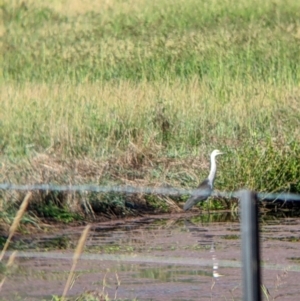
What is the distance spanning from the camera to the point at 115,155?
1052 centimetres

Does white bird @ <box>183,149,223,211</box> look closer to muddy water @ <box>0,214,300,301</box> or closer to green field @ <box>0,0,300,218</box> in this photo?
muddy water @ <box>0,214,300,301</box>

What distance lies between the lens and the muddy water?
6.63 meters

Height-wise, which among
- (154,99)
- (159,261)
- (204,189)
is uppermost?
(154,99)

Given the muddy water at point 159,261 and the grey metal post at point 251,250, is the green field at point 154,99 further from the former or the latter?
the grey metal post at point 251,250

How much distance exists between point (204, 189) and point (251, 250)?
6.01 meters

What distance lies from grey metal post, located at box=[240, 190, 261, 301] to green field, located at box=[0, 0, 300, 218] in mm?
5848

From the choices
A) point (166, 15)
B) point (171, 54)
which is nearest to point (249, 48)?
point (171, 54)

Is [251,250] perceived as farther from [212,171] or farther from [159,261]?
[212,171]

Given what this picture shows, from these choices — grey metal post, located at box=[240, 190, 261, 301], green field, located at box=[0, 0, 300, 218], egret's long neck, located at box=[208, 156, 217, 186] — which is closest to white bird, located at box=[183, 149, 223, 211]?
egret's long neck, located at box=[208, 156, 217, 186]

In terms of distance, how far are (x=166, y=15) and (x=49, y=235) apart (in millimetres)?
12285

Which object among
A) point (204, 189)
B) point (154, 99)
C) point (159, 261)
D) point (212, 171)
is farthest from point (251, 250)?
point (154, 99)

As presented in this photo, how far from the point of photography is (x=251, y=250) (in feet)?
10.1

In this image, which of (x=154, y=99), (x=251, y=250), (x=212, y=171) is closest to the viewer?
(x=251, y=250)

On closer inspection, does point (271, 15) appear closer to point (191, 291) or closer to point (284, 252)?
point (284, 252)
